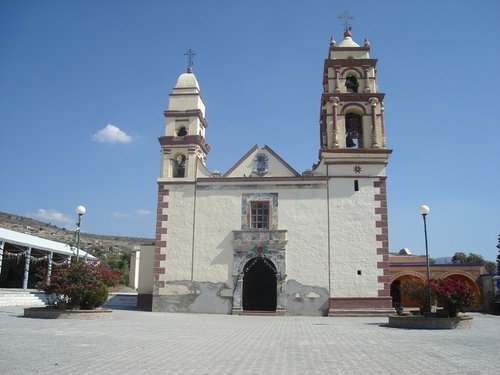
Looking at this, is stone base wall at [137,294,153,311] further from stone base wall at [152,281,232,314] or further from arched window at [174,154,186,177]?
arched window at [174,154,186,177]

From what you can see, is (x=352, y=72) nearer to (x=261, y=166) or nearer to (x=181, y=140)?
(x=261, y=166)

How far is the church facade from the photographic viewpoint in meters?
24.2

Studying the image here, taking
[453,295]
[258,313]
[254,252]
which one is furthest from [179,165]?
[453,295]

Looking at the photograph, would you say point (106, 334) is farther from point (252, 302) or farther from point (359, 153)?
point (359, 153)

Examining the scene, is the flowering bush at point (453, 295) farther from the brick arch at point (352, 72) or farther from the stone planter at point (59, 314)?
the brick arch at point (352, 72)

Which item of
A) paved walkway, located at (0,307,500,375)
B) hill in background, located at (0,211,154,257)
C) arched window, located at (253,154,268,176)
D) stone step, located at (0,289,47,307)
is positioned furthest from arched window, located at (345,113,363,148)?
hill in background, located at (0,211,154,257)

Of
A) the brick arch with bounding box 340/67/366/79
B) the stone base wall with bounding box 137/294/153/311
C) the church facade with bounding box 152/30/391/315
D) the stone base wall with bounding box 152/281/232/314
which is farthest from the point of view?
the brick arch with bounding box 340/67/366/79

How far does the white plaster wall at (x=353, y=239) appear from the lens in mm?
23984

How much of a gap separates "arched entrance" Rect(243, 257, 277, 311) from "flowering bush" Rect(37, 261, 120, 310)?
8.79 meters

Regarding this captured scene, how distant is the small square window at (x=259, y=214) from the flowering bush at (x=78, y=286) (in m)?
9.09

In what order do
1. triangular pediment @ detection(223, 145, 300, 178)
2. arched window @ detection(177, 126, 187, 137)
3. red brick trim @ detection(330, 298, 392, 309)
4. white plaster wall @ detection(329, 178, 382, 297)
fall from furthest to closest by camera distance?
arched window @ detection(177, 126, 187, 137) < triangular pediment @ detection(223, 145, 300, 178) < white plaster wall @ detection(329, 178, 382, 297) < red brick trim @ detection(330, 298, 392, 309)

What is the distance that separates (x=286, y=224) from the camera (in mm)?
25078

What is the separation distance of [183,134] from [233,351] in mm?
19196

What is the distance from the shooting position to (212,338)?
1273 centimetres
